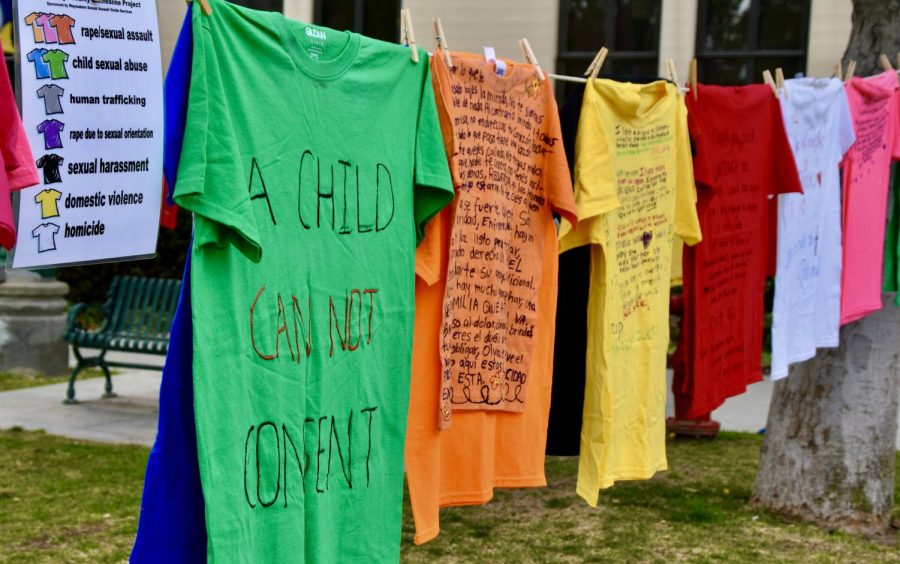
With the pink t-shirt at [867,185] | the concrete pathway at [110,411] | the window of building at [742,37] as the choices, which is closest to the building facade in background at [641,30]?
the window of building at [742,37]

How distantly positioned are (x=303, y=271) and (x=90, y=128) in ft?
2.31

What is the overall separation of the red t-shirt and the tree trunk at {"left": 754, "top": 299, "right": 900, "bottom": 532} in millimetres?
1641

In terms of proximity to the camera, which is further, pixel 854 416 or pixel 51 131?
pixel 854 416

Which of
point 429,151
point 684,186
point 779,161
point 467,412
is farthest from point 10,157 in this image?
point 779,161

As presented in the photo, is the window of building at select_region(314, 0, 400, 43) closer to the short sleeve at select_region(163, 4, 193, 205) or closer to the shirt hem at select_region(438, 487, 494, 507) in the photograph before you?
the shirt hem at select_region(438, 487, 494, 507)

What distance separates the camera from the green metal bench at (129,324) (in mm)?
9070

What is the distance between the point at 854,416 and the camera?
6281 mm

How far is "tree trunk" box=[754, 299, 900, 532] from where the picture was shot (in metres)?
6.25

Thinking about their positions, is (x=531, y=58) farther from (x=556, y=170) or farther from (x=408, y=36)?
(x=408, y=36)

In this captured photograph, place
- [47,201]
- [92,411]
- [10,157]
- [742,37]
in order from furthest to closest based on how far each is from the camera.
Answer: [742,37], [92,411], [47,201], [10,157]

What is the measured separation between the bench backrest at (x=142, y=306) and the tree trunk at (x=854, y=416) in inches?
202

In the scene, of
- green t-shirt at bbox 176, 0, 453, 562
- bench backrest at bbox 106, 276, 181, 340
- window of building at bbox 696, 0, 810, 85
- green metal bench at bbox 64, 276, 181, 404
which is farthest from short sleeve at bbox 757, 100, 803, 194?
window of building at bbox 696, 0, 810, 85

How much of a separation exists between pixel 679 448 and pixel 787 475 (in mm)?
1963

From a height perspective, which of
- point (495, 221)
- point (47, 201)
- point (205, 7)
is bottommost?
point (47, 201)
